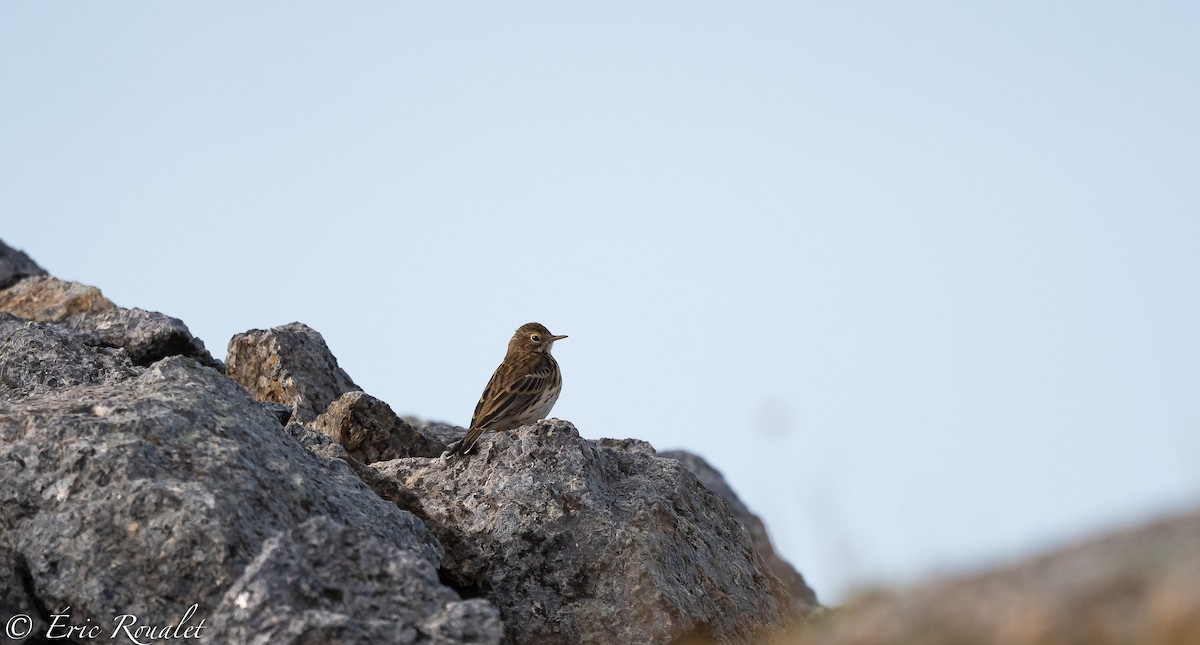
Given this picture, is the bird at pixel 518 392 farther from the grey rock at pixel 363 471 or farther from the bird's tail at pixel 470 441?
the grey rock at pixel 363 471

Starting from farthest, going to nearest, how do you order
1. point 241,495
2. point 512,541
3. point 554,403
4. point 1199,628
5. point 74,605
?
point 554,403 < point 512,541 < point 241,495 < point 74,605 < point 1199,628

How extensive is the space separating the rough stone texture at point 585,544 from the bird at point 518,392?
162 cm

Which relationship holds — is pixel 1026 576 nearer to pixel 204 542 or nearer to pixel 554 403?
pixel 204 542

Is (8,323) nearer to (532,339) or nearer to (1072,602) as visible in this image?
(532,339)

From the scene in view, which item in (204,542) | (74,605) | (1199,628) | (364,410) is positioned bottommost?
(74,605)

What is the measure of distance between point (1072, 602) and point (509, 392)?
26.7 feet

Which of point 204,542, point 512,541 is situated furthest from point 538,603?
point 204,542

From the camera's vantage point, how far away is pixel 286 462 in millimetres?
7398

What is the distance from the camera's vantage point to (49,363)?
31.3 feet

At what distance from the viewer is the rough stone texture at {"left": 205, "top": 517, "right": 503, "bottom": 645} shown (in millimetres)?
5383

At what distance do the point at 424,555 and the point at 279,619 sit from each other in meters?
2.07

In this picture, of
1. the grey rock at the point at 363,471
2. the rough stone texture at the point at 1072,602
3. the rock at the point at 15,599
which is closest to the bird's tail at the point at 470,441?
the grey rock at the point at 363,471

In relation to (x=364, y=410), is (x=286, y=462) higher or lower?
lower

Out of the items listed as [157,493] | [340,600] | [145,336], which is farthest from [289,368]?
[340,600]
